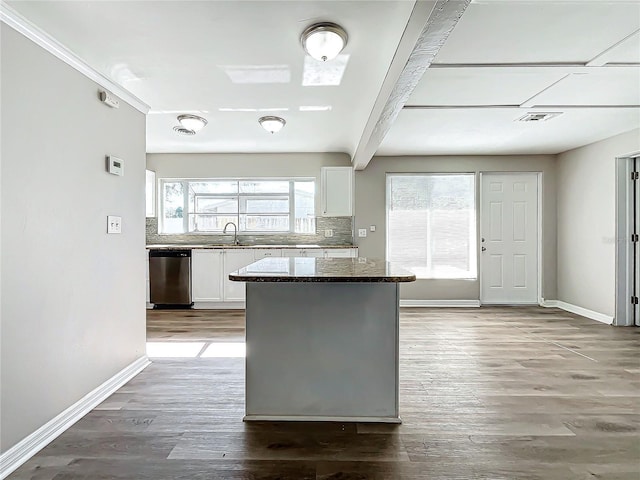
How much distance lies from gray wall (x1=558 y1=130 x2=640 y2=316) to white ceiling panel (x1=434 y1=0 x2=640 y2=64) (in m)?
2.61

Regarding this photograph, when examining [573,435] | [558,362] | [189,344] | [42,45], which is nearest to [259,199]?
[189,344]

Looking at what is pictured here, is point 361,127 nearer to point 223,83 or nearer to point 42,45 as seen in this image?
point 223,83

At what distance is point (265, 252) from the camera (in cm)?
A: 531

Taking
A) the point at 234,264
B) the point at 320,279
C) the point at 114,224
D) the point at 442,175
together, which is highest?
the point at 442,175

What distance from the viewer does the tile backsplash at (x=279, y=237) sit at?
230 inches

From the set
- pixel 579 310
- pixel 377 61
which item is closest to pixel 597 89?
pixel 377 61

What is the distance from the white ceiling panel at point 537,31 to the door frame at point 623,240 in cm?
265

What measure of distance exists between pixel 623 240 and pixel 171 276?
19.2 ft

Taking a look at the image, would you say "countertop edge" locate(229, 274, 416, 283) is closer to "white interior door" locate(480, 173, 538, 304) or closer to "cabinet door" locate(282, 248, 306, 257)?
"cabinet door" locate(282, 248, 306, 257)

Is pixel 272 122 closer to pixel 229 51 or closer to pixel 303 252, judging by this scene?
pixel 229 51

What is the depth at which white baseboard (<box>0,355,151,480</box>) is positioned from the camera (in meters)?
1.75

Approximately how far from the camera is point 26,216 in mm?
1885

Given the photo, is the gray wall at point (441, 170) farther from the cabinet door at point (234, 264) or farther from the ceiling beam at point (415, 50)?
the ceiling beam at point (415, 50)

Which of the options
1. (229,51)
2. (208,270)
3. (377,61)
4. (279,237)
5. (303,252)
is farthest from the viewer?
(279,237)
